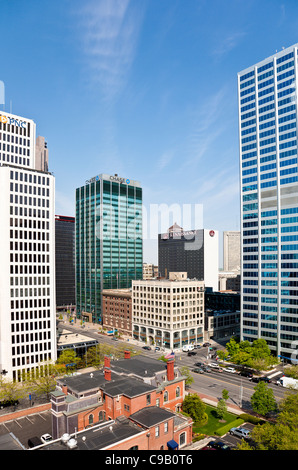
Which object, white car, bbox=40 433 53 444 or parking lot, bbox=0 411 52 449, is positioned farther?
parking lot, bbox=0 411 52 449

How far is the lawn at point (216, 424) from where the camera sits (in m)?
51.0

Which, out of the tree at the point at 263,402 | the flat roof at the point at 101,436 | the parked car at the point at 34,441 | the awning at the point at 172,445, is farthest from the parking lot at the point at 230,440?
the parked car at the point at 34,441

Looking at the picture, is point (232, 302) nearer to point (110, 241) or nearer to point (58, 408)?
point (110, 241)

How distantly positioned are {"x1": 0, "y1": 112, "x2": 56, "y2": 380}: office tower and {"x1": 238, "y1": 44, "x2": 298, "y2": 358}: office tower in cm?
6254

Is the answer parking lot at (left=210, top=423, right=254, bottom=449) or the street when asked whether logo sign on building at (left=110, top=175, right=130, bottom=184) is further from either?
parking lot at (left=210, top=423, right=254, bottom=449)

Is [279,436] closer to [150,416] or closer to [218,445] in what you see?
[218,445]

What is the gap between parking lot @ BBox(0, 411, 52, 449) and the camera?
48.6 meters

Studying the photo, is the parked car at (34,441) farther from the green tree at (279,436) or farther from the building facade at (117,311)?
the building facade at (117,311)

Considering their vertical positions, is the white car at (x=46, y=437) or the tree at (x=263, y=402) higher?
the tree at (x=263, y=402)

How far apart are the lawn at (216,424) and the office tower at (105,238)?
100850mm

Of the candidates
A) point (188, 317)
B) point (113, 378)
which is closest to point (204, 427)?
point (113, 378)

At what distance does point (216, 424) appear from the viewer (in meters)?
53.7

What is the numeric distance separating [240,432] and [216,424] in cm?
Result: 553

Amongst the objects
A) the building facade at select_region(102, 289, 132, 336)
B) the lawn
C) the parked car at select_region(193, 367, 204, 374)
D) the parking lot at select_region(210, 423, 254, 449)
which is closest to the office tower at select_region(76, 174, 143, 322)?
the building facade at select_region(102, 289, 132, 336)
